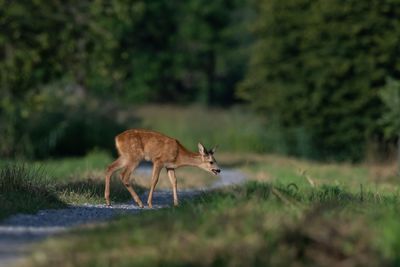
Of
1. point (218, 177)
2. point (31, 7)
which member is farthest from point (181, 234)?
point (31, 7)

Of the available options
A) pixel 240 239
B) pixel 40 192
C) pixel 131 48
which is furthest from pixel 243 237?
pixel 131 48

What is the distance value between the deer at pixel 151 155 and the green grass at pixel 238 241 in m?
6.18

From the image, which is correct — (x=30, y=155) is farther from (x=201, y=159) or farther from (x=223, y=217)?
(x=223, y=217)

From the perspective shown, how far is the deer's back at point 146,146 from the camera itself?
18.3 metres

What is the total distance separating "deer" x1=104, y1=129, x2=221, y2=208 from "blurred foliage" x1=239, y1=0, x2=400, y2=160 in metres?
22.3

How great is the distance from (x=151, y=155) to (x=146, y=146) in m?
0.20

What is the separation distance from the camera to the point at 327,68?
41094 millimetres

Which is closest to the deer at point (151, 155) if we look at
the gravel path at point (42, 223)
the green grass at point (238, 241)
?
the gravel path at point (42, 223)

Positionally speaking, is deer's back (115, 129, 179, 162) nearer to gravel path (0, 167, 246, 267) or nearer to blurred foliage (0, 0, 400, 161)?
gravel path (0, 167, 246, 267)

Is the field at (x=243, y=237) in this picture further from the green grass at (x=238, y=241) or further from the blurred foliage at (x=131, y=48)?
the blurred foliage at (x=131, y=48)

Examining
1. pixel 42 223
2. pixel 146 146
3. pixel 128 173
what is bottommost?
pixel 42 223

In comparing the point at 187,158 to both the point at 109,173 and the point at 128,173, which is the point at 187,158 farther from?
the point at 109,173

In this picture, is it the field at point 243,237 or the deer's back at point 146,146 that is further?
the deer's back at point 146,146

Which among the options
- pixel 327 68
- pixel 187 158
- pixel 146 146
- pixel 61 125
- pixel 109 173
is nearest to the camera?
pixel 109 173
